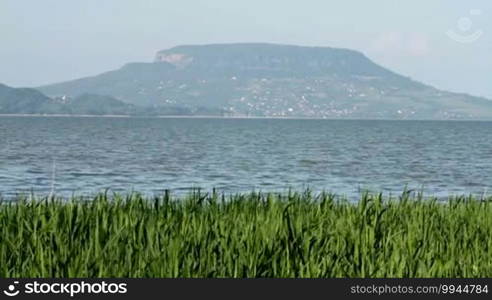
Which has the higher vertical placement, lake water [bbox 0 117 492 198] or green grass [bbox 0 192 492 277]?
green grass [bbox 0 192 492 277]

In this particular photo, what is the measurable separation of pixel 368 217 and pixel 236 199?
Result: 8.29 feet

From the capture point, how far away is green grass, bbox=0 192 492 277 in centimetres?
1109

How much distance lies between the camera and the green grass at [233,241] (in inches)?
437

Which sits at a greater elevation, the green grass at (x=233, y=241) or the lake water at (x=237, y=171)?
the green grass at (x=233, y=241)

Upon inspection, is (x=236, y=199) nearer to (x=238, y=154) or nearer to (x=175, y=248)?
(x=175, y=248)

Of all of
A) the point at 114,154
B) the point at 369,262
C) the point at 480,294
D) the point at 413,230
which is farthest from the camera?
the point at 114,154

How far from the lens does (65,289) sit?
9.99m

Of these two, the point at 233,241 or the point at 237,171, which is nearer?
the point at 233,241

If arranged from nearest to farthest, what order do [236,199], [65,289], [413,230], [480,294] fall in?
[65,289]
[480,294]
[413,230]
[236,199]

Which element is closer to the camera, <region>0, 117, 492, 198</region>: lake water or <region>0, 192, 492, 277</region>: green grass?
<region>0, 192, 492, 277</region>: green grass

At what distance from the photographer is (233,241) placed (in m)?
12.0

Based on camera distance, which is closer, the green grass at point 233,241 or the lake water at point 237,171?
the green grass at point 233,241

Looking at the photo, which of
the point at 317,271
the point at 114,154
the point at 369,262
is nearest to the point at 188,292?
the point at 317,271

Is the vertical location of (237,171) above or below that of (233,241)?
below
